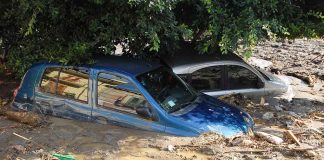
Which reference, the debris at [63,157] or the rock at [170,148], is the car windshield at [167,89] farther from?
the debris at [63,157]

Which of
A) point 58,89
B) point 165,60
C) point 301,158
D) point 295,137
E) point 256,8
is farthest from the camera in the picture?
point 165,60

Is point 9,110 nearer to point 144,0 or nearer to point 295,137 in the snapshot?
point 144,0

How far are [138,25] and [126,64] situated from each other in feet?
2.22

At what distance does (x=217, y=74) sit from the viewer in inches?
363

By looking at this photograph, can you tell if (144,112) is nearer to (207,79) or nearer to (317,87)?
(207,79)

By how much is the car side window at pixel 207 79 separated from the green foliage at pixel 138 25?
0.71m

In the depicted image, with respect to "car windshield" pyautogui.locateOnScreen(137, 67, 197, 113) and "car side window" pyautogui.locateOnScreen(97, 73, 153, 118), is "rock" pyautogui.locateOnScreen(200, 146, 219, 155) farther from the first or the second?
"car side window" pyautogui.locateOnScreen(97, 73, 153, 118)

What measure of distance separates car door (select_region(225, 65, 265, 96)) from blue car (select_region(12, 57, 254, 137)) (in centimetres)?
199

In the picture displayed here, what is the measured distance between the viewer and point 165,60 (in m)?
9.17

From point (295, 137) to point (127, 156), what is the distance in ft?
8.54

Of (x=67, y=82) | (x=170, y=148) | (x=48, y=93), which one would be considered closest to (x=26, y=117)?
(x=48, y=93)

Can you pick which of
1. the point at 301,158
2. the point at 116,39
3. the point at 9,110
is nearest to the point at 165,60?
the point at 116,39

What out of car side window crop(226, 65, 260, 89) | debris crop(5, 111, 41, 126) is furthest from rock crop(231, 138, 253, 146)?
debris crop(5, 111, 41, 126)

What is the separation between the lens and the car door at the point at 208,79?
29.8 feet
